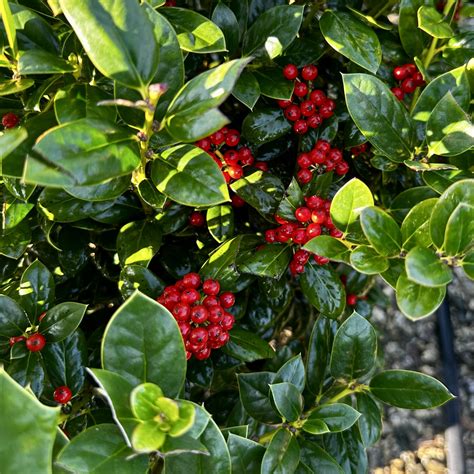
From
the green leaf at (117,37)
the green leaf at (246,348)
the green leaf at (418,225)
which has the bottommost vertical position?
the green leaf at (246,348)

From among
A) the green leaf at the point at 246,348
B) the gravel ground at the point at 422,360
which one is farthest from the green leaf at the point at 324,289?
the gravel ground at the point at 422,360

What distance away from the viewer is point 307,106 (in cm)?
110

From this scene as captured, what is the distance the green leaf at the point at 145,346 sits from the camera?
Result: 75 centimetres

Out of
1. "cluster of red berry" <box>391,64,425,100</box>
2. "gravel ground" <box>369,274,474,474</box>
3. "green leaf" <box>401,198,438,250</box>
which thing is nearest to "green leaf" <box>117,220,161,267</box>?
"green leaf" <box>401,198,438,250</box>

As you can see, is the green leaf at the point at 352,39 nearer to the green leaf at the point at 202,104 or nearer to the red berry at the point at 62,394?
the green leaf at the point at 202,104

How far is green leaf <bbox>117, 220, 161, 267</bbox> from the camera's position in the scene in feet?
3.44

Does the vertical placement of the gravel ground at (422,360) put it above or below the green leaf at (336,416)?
below

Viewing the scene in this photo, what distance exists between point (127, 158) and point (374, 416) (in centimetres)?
63

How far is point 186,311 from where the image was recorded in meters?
0.94

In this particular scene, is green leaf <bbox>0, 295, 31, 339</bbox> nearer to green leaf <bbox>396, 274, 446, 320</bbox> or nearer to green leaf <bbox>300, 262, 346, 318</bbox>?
green leaf <bbox>300, 262, 346, 318</bbox>

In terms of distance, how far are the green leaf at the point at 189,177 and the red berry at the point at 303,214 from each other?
0.20 meters

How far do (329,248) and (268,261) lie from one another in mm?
146

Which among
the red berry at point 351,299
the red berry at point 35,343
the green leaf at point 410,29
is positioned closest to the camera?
the red berry at point 35,343

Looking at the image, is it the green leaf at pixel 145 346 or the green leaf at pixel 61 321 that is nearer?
the green leaf at pixel 145 346
